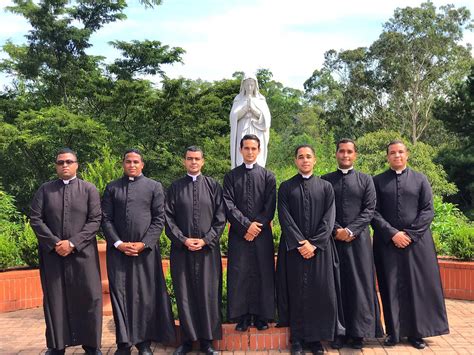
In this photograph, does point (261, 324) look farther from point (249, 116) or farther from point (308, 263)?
point (249, 116)

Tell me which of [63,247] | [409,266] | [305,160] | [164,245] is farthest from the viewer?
[164,245]

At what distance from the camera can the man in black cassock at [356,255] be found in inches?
193

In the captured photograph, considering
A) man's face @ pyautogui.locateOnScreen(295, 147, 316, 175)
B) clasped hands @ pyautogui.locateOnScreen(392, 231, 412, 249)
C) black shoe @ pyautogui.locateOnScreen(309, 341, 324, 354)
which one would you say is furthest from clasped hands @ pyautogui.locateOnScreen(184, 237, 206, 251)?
clasped hands @ pyautogui.locateOnScreen(392, 231, 412, 249)

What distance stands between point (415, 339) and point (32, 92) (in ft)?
62.7

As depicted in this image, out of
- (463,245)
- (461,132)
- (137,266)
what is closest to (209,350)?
(137,266)

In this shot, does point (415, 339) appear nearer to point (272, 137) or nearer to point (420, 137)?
point (272, 137)

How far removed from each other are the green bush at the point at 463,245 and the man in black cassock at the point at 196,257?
13.2 ft

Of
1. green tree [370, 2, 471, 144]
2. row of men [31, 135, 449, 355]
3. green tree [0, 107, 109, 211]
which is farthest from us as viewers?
green tree [370, 2, 471, 144]

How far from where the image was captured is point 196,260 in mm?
4859

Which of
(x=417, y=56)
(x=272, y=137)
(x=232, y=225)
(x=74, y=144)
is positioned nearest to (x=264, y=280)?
(x=232, y=225)

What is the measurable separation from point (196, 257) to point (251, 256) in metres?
0.50

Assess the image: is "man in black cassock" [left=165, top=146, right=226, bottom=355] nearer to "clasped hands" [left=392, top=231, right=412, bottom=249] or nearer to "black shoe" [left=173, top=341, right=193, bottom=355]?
"black shoe" [left=173, top=341, right=193, bottom=355]

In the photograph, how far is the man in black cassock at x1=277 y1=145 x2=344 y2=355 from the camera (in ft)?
15.7

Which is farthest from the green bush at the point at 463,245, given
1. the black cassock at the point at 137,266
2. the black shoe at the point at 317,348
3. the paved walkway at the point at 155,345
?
the black cassock at the point at 137,266
